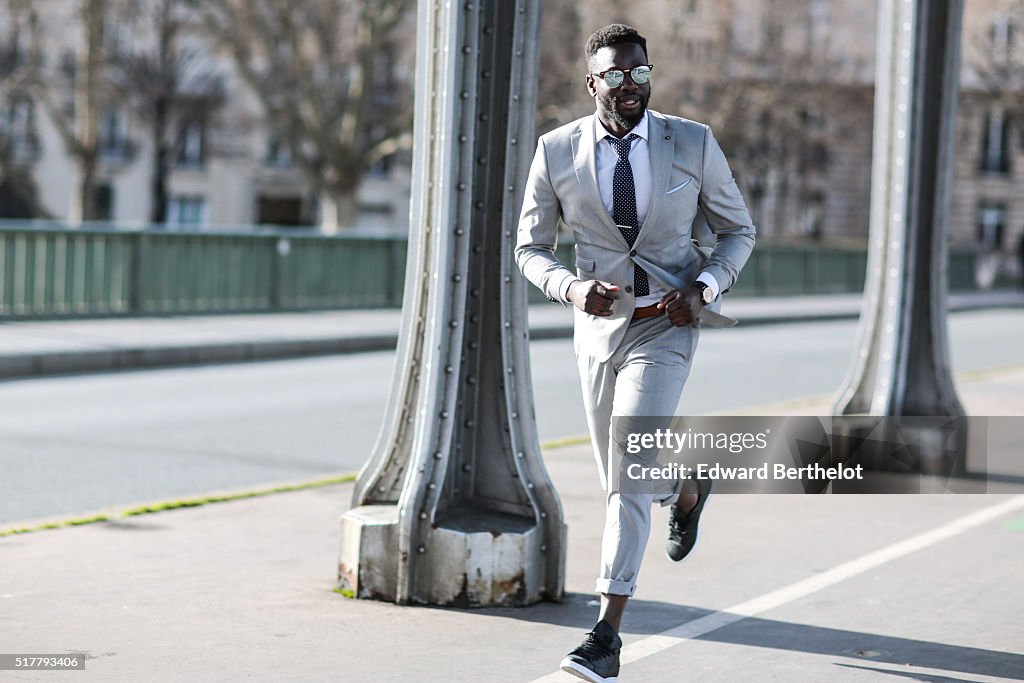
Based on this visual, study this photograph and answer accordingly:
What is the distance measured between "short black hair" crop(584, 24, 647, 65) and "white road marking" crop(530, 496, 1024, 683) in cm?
179

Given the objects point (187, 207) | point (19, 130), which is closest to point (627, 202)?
point (19, 130)

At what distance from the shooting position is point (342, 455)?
10195 millimetres

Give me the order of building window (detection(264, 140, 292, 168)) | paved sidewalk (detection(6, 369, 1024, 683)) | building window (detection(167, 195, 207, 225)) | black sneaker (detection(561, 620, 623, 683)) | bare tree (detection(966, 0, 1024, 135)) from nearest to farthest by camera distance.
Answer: black sneaker (detection(561, 620, 623, 683)) → paved sidewalk (detection(6, 369, 1024, 683)) → bare tree (detection(966, 0, 1024, 135)) → building window (detection(264, 140, 292, 168)) → building window (detection(167, 195, 207, 225))

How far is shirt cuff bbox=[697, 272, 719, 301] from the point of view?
4738 mm

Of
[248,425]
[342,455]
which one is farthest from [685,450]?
[248,425]

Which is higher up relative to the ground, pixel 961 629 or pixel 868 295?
pixel 868 295

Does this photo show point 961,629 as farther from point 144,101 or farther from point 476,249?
point 144,101

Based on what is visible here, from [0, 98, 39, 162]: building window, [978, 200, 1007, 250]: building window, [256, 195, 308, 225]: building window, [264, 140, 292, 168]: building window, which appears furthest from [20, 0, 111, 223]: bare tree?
[978, 200, 1007, 250]: building window

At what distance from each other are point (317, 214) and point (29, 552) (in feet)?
181

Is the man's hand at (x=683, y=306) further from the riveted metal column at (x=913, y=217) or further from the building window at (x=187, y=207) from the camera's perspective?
the building window at (x=187, y=207)

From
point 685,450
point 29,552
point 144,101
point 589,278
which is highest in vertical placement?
point 144,101

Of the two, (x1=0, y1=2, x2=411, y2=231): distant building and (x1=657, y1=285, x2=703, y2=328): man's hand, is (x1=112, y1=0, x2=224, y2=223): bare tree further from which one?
(x1=657, y1=285, x2=703, y2=328): man's hand

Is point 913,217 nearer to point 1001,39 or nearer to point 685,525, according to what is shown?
point 685,525

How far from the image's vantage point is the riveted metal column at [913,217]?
9180 millimetres
